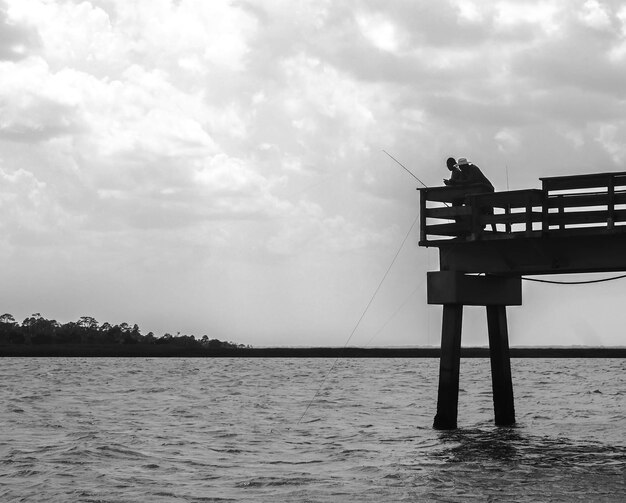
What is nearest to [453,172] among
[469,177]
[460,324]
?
[469,177]

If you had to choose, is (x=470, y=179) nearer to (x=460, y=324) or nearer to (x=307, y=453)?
(x=460, y=324)

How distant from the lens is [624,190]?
21312 millimetres

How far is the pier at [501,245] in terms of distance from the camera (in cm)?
2156

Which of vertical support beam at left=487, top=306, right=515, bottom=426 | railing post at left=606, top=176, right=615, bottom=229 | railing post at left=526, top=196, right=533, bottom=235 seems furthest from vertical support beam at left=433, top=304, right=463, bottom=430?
railing post at left=606, top=176, right=615, bottom=229

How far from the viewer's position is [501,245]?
23016 mm

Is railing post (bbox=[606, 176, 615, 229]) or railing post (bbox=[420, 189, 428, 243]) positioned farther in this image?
railing post (bbox=[420, 189, 428, 243])

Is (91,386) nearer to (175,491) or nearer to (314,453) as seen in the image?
(314,453)

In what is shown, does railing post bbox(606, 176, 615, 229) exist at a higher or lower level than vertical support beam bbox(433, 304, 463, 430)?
higher

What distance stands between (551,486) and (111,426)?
653 inches


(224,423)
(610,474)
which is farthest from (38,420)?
(610,474)

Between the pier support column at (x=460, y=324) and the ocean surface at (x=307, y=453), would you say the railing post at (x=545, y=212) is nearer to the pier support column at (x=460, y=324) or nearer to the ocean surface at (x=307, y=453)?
the pier support column at (x=460, y=324)

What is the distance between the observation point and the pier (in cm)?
2156

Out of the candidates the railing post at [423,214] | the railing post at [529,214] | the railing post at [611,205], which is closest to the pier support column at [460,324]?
the railing post at [423,214]

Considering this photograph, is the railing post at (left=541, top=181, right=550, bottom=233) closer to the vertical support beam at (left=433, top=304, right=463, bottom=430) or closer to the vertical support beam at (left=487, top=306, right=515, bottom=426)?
the vertical support beam at (left=433, top=304, right=463, bottom=430)
